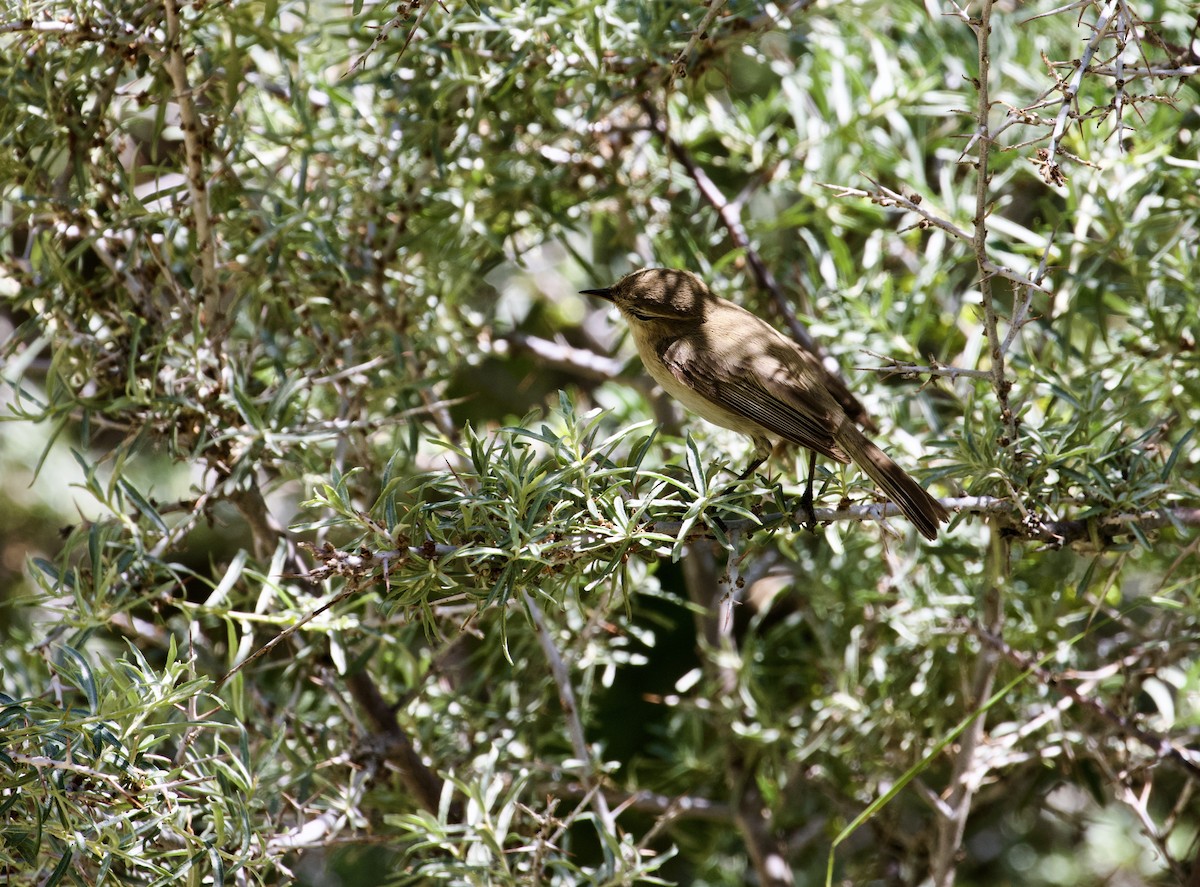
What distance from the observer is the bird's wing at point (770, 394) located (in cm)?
230

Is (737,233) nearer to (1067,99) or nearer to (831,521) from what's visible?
(831,521)

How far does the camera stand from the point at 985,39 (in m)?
1.49

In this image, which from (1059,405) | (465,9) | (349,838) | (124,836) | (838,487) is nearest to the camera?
(124,836)

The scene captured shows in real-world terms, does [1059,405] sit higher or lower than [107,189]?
lower

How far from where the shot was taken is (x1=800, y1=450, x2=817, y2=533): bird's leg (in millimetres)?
1864


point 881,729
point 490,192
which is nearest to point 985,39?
point 490,192

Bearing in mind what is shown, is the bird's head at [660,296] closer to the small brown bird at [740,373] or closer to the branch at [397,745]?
the small brown bird at [740,373]

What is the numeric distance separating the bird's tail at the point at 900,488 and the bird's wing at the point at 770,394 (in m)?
0.04

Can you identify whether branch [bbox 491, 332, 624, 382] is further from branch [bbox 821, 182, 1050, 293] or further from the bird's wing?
branch [bbox 821, 182, 1050, 293]

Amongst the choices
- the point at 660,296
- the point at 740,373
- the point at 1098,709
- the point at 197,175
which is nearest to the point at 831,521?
the point at 740,373

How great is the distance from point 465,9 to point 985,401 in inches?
53.2

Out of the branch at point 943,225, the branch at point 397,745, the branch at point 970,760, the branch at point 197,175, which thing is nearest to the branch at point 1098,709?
the branch at point 970,760

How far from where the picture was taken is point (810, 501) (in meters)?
1.98

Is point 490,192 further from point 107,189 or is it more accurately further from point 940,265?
point 940,265
